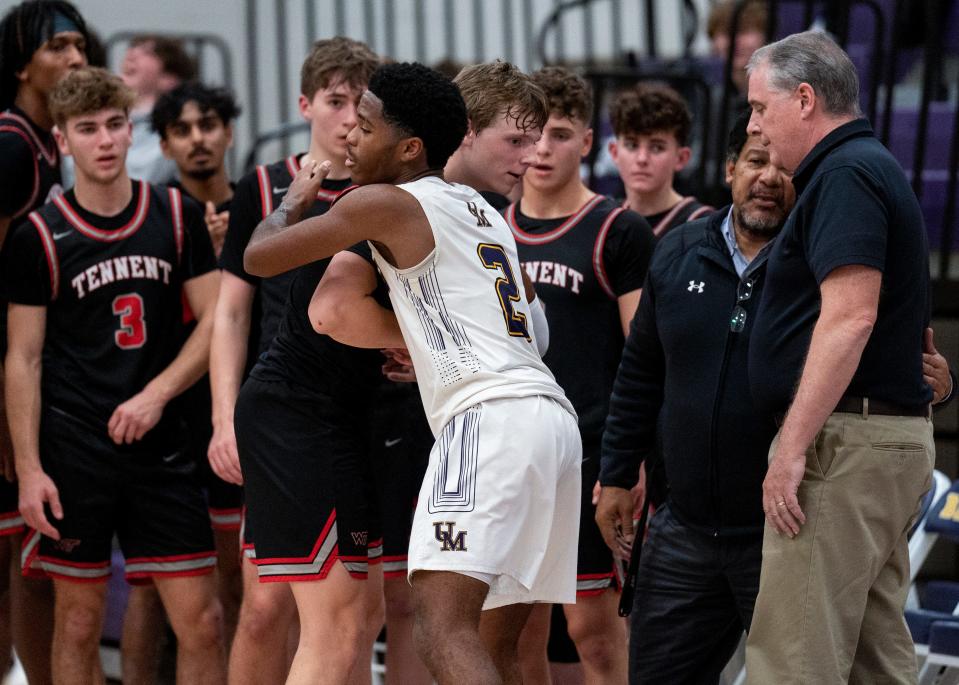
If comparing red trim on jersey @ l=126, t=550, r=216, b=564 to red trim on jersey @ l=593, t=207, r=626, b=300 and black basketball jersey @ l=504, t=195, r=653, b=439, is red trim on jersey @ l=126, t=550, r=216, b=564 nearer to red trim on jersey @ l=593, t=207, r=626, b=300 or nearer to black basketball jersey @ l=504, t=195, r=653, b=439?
black basketball jersey @ l=504, t=195, r=653, b=439

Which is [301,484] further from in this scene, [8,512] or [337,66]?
[8,512]

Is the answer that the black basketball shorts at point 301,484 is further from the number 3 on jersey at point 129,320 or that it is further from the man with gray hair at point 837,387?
A: the man with gray hair at point 837,387

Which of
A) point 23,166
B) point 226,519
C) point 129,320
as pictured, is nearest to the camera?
point 129,320

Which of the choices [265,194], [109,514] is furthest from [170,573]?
[265,194]

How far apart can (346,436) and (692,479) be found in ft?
3.21

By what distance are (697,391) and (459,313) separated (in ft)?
2.69

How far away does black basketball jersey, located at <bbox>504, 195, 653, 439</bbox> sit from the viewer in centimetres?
471

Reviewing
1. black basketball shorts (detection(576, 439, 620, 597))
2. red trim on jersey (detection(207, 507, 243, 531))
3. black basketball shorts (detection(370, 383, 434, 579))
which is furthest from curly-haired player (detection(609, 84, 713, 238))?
red trim on jersey (detection(207, 507, 243, 531))

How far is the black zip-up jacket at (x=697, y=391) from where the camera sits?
3828 millimetres

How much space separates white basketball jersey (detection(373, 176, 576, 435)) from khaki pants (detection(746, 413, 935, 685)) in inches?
27.4

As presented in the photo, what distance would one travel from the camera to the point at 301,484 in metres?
3.93

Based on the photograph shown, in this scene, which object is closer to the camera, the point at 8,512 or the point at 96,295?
the point at 96,295

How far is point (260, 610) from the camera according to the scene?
169 inches

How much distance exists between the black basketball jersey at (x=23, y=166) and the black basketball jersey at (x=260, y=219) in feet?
3.28
